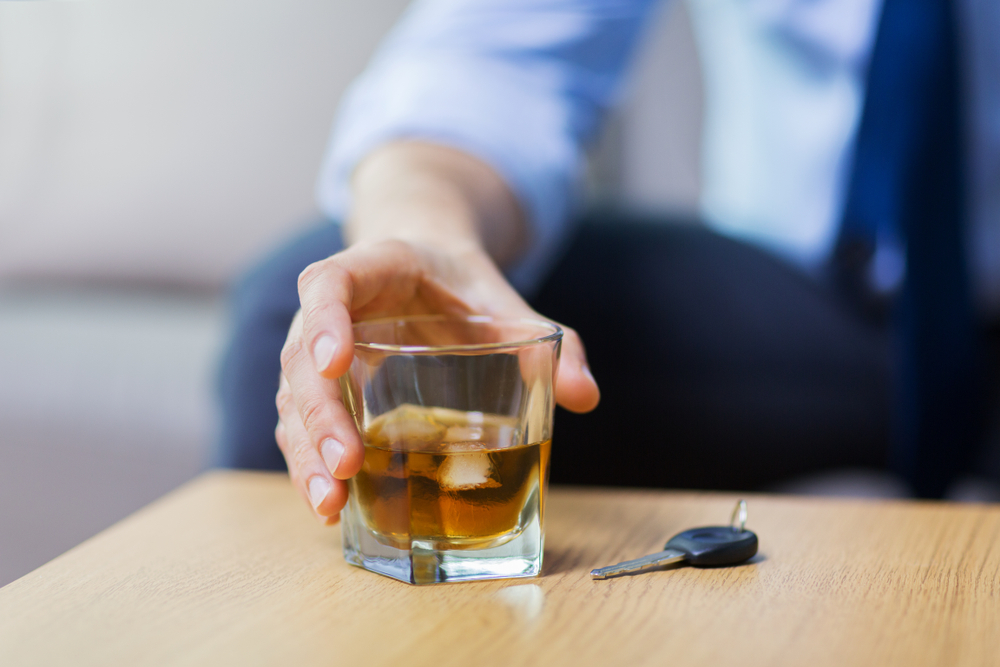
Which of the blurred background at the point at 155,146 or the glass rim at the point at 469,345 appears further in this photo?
the blurred background at the point at 155,146

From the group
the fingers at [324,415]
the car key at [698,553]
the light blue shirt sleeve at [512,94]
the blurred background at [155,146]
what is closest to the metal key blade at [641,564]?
the car key at [698,553]

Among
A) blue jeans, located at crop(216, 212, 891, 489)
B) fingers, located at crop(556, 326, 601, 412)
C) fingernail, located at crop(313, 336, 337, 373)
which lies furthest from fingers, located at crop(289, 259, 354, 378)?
blue jeans, located at crop(216, 212, 891, 489)

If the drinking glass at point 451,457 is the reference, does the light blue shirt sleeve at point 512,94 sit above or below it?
above

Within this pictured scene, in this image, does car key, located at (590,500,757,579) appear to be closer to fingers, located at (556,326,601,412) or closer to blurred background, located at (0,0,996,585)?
fingers, located at (556,326,601,412)

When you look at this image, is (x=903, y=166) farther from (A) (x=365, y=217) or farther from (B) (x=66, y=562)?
(B) (x=66, y=562)

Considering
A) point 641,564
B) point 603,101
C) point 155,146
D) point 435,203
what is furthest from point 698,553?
point 155,146

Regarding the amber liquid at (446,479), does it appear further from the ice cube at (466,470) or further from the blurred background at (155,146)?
the blurred background at (155,146)

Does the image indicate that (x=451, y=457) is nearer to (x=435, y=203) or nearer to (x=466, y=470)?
(x=466, y=470)
